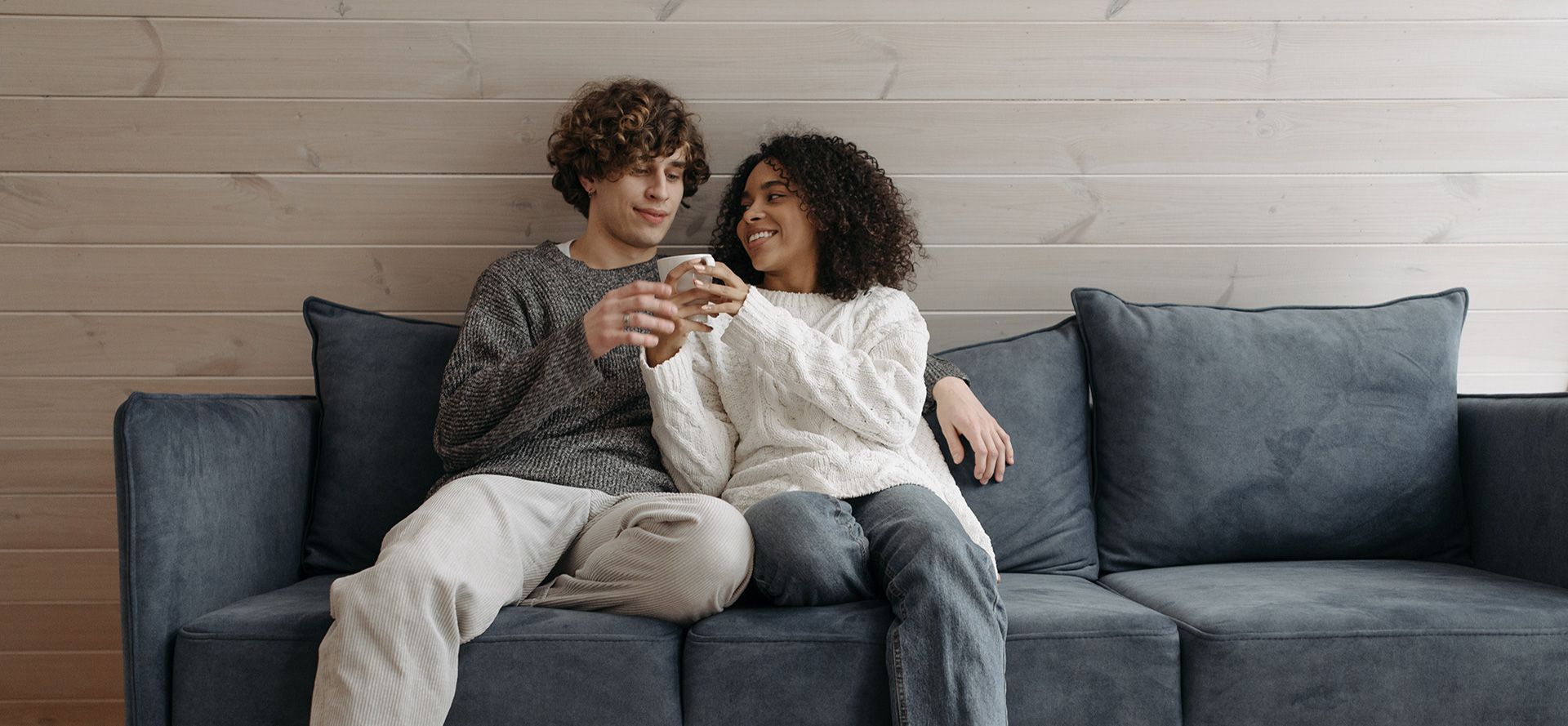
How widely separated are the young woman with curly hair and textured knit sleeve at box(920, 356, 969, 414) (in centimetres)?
5

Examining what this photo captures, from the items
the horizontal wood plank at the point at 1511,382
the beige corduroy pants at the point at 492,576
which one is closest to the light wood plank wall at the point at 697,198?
the horizontal wood plank at the point at 1511,382

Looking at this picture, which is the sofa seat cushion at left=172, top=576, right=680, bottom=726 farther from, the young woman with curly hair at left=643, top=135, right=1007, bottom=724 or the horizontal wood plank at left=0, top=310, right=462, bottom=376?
the horizontal wood plank at left=0, top=310, right=462, bottom=376

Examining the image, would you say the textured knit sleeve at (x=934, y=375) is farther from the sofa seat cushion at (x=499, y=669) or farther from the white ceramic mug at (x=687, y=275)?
the sofa seat cushion at (x=499, y=669)

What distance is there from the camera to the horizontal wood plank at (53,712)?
2039mm

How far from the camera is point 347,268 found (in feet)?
6.56

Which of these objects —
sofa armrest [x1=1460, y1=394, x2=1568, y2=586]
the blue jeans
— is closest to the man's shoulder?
the blue jeans

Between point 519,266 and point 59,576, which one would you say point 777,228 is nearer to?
point 519,266

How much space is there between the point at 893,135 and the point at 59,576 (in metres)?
1.84

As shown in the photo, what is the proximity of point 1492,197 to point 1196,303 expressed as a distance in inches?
24.4

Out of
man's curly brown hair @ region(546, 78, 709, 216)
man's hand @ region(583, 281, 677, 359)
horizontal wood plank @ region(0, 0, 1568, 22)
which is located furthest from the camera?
horizontal wood plank @ region(0, 0, 1568, 22)

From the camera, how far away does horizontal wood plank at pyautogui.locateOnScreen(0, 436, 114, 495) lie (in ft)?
6.50

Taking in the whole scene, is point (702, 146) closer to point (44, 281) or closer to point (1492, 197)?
point (44, 281)

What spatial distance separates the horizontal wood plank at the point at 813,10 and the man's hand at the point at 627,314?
812mm

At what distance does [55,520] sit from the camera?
1995mm
